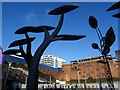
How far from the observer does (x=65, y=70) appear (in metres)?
72.6

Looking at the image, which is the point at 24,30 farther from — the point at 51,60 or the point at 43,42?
the point at 51,60

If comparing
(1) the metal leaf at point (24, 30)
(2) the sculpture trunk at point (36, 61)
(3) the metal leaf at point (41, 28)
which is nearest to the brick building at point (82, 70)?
(3) the metal leaf at point (41, 28)

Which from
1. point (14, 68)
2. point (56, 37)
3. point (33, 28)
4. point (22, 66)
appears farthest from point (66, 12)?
point (22, 66)

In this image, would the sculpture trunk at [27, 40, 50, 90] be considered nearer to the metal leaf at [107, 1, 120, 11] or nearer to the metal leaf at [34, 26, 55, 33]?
the metal leaf at [34, 26, 55, 33]

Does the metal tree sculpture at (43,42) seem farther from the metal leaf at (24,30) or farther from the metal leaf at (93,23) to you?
the metal leaf at (93,23)

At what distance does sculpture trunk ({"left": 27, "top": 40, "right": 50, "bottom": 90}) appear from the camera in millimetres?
14773

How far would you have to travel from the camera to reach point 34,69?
1504 centimetres

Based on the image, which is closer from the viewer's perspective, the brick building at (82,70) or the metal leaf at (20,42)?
the metal leaf at (20,42)

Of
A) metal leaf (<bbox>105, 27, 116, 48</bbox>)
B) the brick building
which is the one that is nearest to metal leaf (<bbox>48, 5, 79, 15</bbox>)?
metal leaf (<bbox>105, 27, 116, 48</bbox>)

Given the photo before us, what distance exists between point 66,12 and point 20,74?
28.8 metres

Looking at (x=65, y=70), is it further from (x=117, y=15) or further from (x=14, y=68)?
(x=117, y=15)

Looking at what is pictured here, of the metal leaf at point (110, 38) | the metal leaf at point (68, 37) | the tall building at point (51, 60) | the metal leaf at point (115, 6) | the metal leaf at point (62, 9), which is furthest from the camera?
the tall building at point (51, 60)

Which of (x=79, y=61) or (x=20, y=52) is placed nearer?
(x=20, y=52)

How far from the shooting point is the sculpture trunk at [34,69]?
1477 cm
